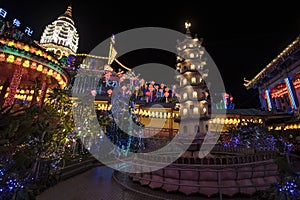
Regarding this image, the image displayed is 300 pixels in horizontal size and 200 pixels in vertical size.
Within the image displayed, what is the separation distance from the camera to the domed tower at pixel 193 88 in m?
18.1

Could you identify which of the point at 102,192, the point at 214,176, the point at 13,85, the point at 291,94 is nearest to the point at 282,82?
the point at 291,94

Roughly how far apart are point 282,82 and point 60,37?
53.7m

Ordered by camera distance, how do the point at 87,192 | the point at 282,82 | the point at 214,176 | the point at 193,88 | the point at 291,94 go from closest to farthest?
1. the point at 87,192
2. the point at 214,176
3. the point at 193,88
4. the point at 291,94
5. the point at 282,82

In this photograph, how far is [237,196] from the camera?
5859mm

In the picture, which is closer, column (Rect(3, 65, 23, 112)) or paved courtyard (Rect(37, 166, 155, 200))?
paved courtyard (Rect(37, 166, 155, 200))

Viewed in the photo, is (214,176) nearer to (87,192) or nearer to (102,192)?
(102,192)

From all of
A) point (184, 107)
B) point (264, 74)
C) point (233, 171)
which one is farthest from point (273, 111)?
point (233, 171)

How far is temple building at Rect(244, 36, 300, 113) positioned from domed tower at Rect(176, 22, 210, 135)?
1448 centimetres

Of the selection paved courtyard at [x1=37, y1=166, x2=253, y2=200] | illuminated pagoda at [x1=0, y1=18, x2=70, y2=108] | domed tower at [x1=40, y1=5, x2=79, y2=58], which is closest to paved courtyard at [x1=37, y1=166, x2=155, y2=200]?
paved courtyard at [x1=37, y1=166, x2=253, y2=200]

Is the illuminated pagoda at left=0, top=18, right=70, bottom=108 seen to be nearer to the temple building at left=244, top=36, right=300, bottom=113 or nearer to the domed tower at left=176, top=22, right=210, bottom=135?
the domed tower at left=176, top=22, right=210, bottom=135

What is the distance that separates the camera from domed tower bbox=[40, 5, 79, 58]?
4056 cm

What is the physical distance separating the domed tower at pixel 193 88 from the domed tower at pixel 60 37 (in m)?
36.0

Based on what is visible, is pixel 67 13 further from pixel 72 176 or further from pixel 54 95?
pixel 72 176

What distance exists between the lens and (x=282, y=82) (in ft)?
86.9
